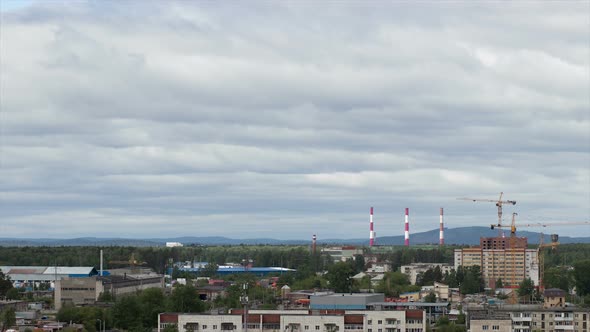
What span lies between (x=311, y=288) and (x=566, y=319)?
177 ft

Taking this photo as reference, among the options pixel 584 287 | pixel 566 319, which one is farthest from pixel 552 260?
pixel 566 319

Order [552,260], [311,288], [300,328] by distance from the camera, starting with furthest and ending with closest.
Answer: [552,260], [311,288], [300,328]

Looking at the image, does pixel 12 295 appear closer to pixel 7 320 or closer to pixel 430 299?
pixel 7 320

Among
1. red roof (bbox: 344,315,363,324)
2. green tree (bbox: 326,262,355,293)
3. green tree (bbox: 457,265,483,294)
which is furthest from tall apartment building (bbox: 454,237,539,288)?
red roof (bbox: 344,315,363,324)

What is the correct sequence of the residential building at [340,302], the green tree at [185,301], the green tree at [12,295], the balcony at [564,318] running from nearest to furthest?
1. the balcony at [564,318]
2. the residential building at [340,302]
3. the green tree at [185,301]
4. the green tree at [12,295]

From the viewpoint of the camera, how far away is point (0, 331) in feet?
234

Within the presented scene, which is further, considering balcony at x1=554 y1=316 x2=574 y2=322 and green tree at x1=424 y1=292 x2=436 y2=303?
green tree at x1=424 y1=292 x2=436 y2=303

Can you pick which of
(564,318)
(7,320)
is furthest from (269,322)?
(564,318)

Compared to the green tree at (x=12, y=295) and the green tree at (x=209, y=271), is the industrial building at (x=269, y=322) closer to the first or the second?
the green tree at (x=12, y=295)

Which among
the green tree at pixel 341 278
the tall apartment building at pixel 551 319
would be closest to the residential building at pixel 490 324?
the tall apartment building at pixel 551 319

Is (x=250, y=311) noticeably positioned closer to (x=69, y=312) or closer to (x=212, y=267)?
(x=69, y=312)

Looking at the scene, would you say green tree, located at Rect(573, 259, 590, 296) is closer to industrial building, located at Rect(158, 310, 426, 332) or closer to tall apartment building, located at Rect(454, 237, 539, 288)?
tall apartment building, located at Rect(454, 237, 539, 288)

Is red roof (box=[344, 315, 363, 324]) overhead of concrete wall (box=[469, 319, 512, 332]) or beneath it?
overhead

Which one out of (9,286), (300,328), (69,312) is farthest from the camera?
(9,286)
